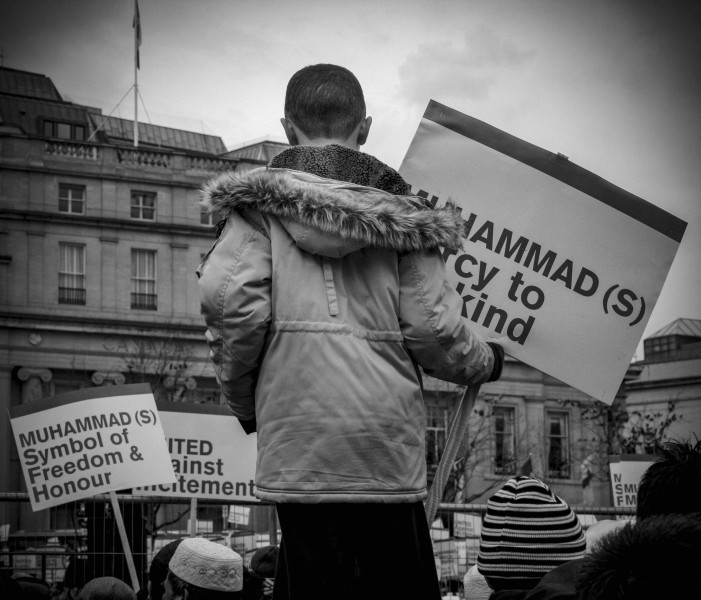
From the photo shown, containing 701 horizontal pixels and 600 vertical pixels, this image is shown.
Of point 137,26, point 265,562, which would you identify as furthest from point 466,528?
point 137,26

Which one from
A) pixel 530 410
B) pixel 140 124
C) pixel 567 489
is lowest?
pixel 567 489

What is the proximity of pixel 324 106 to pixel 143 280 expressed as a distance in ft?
145

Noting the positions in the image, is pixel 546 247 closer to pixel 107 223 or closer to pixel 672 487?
pixel 672 487

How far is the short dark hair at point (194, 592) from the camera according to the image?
5332 millimetres

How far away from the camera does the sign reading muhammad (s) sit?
9211 mm

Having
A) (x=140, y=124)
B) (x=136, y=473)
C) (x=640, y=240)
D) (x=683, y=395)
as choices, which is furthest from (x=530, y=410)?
(x=640, y=240)

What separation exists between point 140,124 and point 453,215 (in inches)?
2263

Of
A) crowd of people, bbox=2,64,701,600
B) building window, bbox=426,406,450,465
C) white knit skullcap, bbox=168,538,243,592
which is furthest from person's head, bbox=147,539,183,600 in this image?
building window, bbox=426,406,450,465

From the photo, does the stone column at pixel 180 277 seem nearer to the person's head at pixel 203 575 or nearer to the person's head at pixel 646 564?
the person's head at pixel 203 575

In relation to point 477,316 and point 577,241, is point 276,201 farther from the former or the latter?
point 577,241

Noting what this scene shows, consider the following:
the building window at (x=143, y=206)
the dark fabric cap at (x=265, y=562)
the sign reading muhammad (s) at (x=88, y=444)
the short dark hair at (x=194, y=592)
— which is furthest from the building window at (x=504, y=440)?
the short dark hair at (x=194, y=592)

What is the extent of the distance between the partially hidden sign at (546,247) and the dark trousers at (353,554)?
1473 millimetres

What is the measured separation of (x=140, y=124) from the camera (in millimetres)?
59562

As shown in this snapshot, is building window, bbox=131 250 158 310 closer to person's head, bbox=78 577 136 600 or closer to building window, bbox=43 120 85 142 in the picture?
building window, bbox=43 120 85 142
